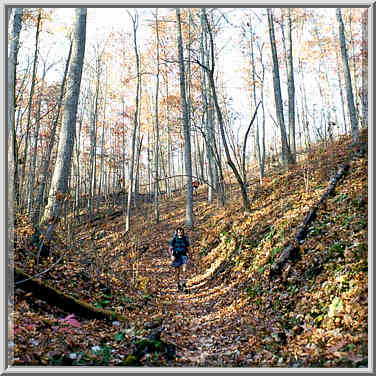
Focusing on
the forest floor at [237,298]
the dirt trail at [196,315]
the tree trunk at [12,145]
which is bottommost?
the dirt trail at [196,315]

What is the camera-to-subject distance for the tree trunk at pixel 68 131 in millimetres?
5695

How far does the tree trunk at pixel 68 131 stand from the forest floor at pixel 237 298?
522mm

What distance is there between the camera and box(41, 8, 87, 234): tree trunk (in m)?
5.70

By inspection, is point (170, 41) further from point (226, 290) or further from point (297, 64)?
point (226, 290)

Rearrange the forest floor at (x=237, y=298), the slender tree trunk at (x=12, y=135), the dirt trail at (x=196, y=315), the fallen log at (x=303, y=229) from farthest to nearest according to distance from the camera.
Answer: the fallen log at (x=303, y=229) < the slender tree trunk at (x=12, y=135) < the dirt trail at (x=196, y=315) < the forest floor at (x=237, y=298)

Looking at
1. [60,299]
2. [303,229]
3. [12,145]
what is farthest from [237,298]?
[12,145]

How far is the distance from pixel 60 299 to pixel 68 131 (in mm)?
3391

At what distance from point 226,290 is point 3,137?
4.68 metres

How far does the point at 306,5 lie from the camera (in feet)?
13.7

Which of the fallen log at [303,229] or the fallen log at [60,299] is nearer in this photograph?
the fallen log at [60,299]

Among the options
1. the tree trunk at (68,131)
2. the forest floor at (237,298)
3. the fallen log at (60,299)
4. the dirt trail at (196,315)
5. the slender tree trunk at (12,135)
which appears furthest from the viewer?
the tree trunk at (68,131)

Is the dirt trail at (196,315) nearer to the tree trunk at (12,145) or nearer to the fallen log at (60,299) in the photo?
the fallen log at (60,299)

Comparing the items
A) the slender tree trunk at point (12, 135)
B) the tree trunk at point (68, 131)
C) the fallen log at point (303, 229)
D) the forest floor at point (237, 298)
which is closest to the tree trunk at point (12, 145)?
the slender tree trunk at point (12, 135)

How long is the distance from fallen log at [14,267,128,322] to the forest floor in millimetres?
63
